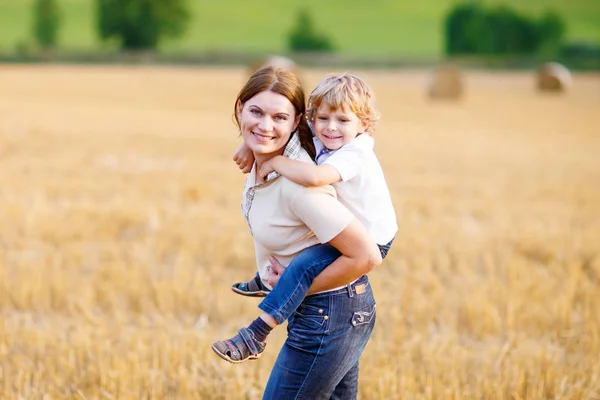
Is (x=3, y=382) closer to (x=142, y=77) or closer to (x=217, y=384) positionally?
(x=217, y=384)

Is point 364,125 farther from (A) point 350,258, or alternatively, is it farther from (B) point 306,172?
(A) point 350,258

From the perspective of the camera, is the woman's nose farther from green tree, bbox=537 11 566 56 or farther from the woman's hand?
green tree, bbox=537 11 566 56

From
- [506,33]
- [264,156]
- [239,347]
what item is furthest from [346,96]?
[506,33]

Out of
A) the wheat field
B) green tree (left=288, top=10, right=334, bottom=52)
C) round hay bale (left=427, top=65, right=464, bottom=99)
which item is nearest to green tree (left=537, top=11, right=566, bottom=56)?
green tree (left=288, top=10, right=334, bottom=52)

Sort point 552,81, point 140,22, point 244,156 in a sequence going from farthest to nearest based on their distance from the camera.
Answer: point 140,22 < point 552,81 < point 244,156

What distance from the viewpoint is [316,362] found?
286 cm

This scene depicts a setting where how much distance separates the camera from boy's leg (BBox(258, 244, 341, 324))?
2.76 m

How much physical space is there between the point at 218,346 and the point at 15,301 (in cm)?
359

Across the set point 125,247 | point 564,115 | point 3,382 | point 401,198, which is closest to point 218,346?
point 3,382

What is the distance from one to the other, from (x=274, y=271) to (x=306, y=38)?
10965 cm

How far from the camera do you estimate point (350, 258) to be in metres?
2.78

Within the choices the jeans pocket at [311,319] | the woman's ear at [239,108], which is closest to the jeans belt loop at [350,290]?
the jeans pocket at [311,319]

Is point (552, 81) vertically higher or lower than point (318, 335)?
lower

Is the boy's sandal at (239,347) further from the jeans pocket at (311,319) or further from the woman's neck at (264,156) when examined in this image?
the woman's neck at (264,156)
